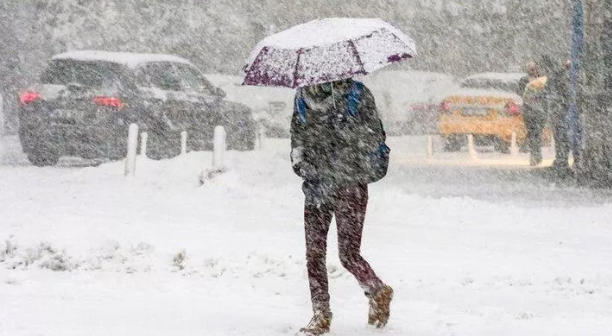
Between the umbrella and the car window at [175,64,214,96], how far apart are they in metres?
12.1

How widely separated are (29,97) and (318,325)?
40.2 feet

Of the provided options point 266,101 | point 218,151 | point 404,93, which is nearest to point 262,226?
point 218,151

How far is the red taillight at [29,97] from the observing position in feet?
61.6

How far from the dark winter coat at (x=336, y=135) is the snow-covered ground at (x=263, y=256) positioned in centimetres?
105

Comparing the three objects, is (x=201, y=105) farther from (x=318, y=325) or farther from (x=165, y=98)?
(x=318, y=325)

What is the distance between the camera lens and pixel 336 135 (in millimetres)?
7285

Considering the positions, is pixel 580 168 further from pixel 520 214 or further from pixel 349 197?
pixel 349 197

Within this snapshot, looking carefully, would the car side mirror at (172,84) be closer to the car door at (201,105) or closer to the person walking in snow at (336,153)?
the car door at (201,105)

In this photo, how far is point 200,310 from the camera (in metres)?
8.62

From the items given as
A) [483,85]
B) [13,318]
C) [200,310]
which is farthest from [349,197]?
[483,85]

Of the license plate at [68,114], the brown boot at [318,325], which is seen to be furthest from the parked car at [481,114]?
the brown boot at [318,325]

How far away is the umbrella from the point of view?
7.15 m

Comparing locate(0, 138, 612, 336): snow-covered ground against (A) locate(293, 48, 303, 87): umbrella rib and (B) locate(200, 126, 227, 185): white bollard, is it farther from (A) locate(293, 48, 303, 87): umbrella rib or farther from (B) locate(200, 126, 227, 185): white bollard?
(A) locate(293, 48, 303, 87): umbrella rib

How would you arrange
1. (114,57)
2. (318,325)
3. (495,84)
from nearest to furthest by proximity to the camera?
(318,325) → (114,57) → (495,84)
